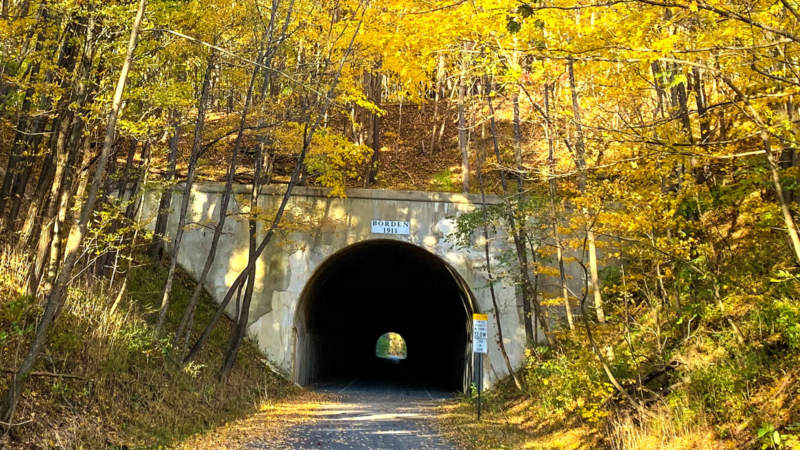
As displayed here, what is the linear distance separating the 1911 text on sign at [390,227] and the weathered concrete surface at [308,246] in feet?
0.36

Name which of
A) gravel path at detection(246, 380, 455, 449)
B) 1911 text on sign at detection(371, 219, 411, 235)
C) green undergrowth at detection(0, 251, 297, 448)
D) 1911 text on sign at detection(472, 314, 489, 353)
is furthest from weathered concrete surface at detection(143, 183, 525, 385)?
green undergrowth at detection(0, 251, 297, 448)

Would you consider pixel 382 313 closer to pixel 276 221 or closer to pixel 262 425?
pixel 276 221

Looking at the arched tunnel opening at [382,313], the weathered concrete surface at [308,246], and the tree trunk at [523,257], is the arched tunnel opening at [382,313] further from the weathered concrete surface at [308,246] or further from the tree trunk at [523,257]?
the tree trunk at [523,257]

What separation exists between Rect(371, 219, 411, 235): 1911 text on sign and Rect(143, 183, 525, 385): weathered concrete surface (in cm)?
11

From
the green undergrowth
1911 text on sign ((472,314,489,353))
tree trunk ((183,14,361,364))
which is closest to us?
the green undergrowth

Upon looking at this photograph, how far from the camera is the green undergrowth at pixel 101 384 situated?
6488 mm

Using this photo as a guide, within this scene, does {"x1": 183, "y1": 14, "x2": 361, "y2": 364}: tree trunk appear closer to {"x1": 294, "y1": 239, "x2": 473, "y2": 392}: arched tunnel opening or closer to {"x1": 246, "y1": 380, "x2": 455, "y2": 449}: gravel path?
{"x1": 246, "y1": 380, "x2": 455, "y2": 449}: gravel path

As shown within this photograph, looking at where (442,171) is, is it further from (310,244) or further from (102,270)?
(102,270)

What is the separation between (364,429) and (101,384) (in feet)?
12.8

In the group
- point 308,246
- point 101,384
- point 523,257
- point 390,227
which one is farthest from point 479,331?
point 101,384

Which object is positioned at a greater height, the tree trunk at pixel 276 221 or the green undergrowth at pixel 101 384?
the tree trunk at pixel 276 221

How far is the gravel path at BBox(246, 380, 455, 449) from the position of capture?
26.6 ft

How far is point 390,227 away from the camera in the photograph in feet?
51.4

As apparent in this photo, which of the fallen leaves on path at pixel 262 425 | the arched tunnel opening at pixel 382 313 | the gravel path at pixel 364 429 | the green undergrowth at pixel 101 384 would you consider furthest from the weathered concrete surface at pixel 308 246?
the green undergrowth at pixel 101 384
